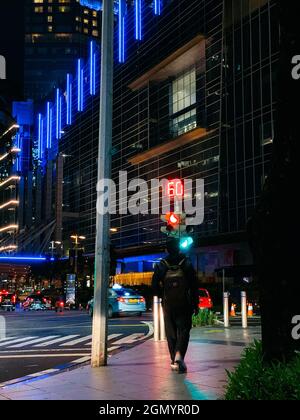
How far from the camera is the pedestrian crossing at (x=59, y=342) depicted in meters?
14.1

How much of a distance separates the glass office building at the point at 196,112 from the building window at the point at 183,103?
0.10 m

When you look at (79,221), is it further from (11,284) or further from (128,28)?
(11,284)

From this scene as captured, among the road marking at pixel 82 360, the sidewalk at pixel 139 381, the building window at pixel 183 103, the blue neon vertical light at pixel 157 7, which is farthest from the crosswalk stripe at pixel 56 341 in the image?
the blue neon vertical light at pixel 157 7

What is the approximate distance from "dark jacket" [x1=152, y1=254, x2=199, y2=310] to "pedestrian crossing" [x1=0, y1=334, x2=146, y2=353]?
4813 millimetres

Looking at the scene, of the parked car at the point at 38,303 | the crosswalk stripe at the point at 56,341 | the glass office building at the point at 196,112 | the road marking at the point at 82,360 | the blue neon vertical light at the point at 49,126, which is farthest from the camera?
the blue neon vertical light at the point at 49,126

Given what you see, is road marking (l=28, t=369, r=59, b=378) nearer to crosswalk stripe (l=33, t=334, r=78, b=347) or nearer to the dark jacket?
the dark jacket

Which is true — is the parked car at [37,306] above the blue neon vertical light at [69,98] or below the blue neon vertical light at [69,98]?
below

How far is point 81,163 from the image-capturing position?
7575cm

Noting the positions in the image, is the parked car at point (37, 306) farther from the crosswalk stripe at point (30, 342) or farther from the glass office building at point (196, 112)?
the crosswalk stripe at point (30, 342)

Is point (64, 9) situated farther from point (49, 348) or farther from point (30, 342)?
point (49, 348)

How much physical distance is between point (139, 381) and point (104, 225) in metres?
2.83

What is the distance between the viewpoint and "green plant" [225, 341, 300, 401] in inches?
187

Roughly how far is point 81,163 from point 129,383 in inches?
2724
